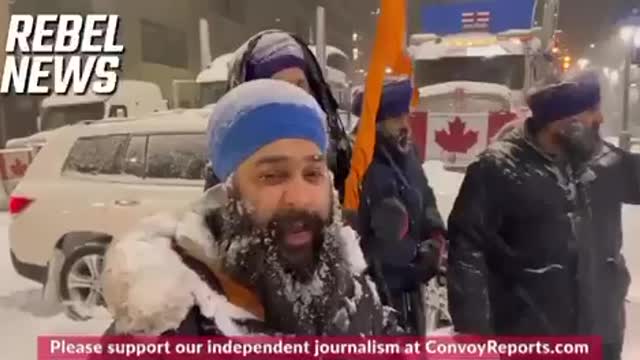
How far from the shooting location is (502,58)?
1080 cm

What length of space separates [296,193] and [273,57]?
1.13m

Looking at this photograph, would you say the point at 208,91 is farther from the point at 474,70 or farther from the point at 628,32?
the point at 628,32

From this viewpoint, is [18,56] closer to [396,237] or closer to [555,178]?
[396,237]

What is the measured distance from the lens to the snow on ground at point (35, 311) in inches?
168

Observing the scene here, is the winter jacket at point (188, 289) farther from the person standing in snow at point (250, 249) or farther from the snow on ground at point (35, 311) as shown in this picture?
the snow on ground at point (35, 311)

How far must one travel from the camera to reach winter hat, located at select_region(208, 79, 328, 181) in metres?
1.32

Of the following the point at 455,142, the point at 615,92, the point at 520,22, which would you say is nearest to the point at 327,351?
the point at 455,142

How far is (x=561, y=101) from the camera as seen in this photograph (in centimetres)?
217

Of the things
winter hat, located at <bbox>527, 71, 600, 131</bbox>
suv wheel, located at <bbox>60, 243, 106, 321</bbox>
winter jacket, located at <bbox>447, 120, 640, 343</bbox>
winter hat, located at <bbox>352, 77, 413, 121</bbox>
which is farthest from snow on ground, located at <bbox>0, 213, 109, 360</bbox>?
winter hat, located at <bbox>527, 71, 600, 131</bbox>

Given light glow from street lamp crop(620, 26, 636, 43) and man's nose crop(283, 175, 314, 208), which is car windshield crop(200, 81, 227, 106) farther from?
man's nose crop(283, 175, 314, 208)

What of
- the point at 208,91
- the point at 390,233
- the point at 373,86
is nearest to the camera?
the point at 373,86

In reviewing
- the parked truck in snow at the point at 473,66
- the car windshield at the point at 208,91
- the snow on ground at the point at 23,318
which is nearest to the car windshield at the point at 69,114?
the car windshield at the point at 208,91

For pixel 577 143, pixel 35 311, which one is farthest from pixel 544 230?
pixel 35 311

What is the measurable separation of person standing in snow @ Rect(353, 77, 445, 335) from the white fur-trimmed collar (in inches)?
42.5
